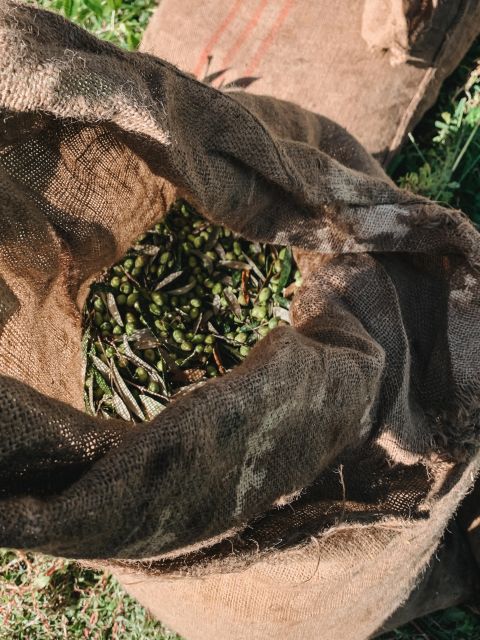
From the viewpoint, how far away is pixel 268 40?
1976mm


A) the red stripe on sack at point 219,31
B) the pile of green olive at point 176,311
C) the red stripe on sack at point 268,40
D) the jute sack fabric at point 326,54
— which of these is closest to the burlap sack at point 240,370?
the pile of green olive at point 176,311

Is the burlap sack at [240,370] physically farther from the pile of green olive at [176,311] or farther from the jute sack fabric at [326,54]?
the jute sack fabric at [326,54]

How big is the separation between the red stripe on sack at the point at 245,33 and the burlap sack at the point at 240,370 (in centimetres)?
51

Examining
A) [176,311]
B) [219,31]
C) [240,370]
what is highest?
[219,31]

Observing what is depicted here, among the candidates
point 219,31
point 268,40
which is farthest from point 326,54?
point 219,31

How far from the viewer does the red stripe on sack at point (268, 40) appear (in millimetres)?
1967

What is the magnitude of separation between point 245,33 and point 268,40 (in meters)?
0.08

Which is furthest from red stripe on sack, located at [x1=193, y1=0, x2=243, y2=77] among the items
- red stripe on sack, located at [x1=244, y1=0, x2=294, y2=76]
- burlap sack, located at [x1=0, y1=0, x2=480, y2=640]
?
burlap sack, located at [x1=0, y1=0, x2=480, y2=640]

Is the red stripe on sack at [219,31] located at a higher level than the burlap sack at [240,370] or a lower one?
higher

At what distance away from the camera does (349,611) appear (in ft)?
5.10

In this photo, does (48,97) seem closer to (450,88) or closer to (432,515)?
(432,515)

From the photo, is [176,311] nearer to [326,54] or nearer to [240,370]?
[240,370]

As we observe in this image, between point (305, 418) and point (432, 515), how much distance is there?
17.2 inches

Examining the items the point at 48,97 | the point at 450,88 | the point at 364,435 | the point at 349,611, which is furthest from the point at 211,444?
the point at 450,88
